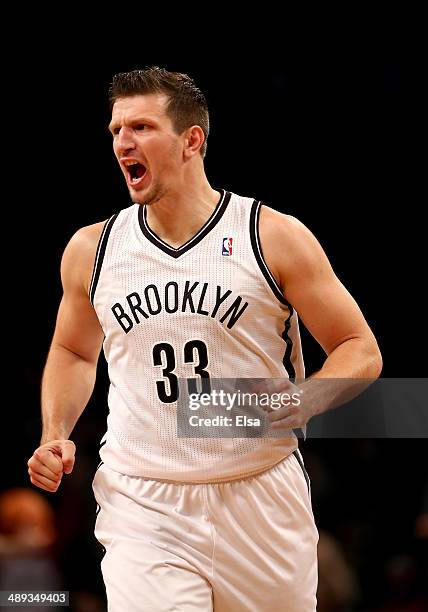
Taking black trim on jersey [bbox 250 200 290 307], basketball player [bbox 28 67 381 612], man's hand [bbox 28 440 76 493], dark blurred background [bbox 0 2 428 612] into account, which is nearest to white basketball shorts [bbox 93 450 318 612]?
basketball player [bbox 28 67 381 612]

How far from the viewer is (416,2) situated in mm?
7477

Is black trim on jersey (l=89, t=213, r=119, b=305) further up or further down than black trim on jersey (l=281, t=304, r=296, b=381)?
further up

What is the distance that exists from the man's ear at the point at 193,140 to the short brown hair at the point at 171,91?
0.02 metres

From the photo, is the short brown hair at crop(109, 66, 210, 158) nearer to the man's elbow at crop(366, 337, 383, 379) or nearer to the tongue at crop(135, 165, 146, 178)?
the tongue at crop(135, 165, 146, 178)

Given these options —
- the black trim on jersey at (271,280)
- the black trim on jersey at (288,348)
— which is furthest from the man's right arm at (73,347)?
the black trim on jersey at (288,348)

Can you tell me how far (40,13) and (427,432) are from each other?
3.82 m

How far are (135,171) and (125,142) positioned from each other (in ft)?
0.38

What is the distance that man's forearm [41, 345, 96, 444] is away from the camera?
12.1ft

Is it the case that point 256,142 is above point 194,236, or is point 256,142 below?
above

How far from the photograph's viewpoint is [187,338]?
137 inches

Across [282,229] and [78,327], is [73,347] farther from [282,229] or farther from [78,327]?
[282,229]

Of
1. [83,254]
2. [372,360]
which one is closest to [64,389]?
[83,254]

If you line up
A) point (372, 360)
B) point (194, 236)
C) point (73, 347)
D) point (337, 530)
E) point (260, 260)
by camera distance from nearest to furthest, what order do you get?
point (372, 360)
point (260, 260)
point (194, 236)
point (73, 347)
point (337, 530)

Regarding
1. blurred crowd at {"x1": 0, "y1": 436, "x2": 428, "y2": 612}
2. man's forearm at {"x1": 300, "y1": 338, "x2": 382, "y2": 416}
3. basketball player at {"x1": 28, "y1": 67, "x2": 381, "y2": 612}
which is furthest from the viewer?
blurred crowd at {"x1": 0, "y1": 436, "x2": 428, "y2": 612}
